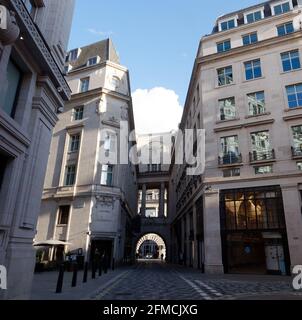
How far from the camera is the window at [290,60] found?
21.5 m

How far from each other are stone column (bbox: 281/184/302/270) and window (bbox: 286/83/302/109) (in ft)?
21.0

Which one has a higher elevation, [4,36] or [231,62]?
[231,62]

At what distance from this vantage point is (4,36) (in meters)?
6.74

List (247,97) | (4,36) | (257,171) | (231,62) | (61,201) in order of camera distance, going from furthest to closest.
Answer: (61,201)
(231,62)
(247,97)
(257,171)
(4,36)

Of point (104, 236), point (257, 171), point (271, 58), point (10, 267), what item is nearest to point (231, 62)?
point (271, 58)

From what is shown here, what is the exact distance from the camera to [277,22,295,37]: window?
2256 centimetres

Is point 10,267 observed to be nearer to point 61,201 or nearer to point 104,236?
point 104,236

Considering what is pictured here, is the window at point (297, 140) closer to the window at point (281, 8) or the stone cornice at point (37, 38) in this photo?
the window at point (281, 8)

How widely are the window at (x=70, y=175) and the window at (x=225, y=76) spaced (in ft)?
55.3

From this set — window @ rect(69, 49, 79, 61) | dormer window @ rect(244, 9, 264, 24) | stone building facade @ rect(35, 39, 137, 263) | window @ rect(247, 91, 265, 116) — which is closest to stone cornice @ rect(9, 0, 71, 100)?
window @ rect(247, 91, 265, 116)

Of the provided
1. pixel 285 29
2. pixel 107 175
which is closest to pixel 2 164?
pixel 107 175

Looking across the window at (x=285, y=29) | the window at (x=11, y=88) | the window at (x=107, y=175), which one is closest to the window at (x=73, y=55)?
the window at (x=107, y=175)

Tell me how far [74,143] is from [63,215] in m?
7.78

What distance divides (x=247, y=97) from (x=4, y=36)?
1970 cm
